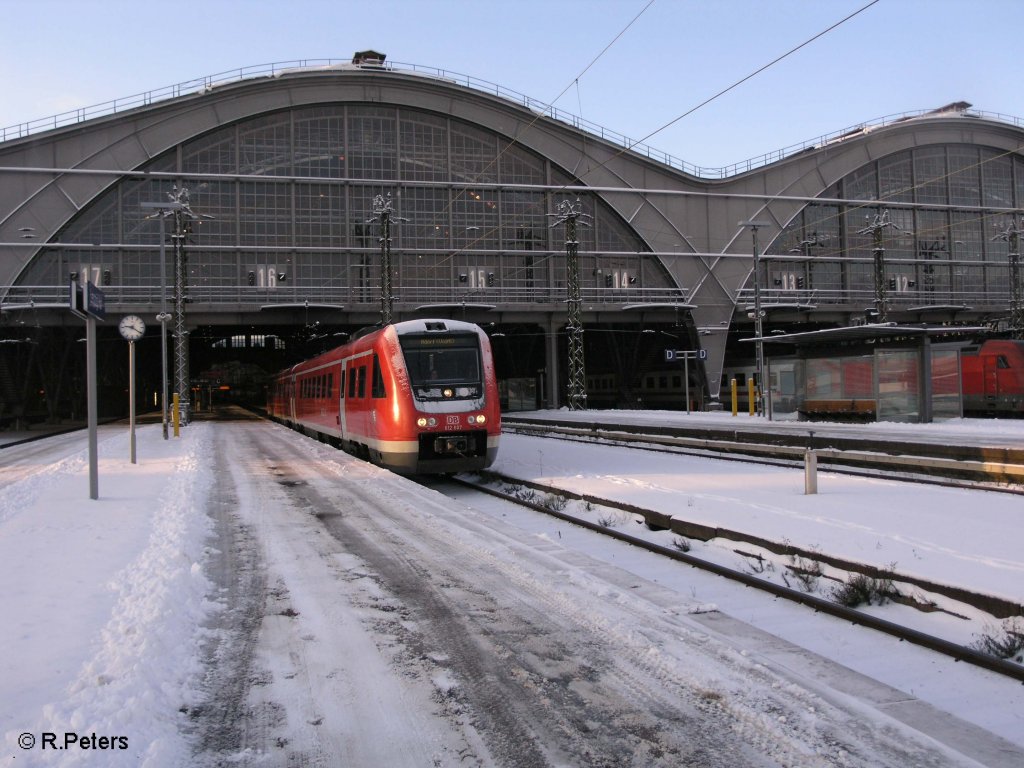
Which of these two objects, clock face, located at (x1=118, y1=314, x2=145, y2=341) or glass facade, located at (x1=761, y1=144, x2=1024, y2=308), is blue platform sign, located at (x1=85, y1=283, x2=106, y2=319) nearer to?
clock face, located at (x1=118, y1=314, x2=145, y2=341)

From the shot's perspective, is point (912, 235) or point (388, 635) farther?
point (912, 235)

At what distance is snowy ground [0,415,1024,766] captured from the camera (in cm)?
Result: 396

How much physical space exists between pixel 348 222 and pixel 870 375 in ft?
117

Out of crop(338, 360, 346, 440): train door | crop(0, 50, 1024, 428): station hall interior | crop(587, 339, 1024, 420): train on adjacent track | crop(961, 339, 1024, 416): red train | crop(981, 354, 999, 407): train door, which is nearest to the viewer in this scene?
crop(338, 360, 346, 440): train door

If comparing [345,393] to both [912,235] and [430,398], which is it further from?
[912,235]

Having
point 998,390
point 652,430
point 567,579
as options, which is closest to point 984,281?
point 998,390

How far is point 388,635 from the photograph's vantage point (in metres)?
5.72

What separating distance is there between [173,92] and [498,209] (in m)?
22.3

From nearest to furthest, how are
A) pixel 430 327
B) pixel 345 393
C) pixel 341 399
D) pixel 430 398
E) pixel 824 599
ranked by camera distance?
1. pixel 824 599
2. pixel 430 398
3. pixel 430 327
4. pixel 345 393
5. pixel 341 399

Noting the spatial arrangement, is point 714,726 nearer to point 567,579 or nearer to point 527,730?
point 527,730

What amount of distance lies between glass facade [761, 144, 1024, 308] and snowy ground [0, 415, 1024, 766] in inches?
2012

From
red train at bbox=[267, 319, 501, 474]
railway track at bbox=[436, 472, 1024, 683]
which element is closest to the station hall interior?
red train at bbox=[267, 319, 501, 474]

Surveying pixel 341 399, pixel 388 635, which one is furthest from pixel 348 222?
pixel 388 635

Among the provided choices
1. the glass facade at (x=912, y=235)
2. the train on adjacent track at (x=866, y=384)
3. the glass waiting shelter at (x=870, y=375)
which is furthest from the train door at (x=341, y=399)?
the glass facade at (x=912, y=235)
